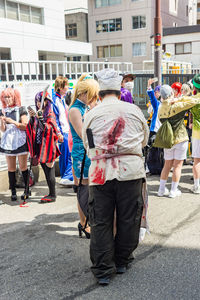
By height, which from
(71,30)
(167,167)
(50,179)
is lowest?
(50,179)

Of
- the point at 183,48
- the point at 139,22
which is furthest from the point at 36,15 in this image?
the point at 183,48

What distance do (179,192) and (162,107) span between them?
56.5 inches

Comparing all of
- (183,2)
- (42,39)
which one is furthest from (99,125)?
(183,2)

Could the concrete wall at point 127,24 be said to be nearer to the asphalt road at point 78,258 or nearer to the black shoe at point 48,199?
the black shoe at point 48,199

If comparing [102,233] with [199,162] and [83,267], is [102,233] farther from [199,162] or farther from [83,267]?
[199,162]

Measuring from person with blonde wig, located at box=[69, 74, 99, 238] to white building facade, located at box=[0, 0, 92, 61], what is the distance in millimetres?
27134

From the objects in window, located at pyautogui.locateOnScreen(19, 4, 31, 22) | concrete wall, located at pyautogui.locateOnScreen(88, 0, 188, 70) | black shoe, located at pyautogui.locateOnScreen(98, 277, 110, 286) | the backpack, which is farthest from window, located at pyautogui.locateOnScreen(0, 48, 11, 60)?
black shoe, located at pyautogui.locateOnScreen(98, 277, 110, 286)

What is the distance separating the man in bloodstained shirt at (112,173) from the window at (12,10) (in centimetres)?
2923

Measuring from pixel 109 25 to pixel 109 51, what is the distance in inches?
125

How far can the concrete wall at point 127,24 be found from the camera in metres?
40.2

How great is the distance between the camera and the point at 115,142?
10.2ft

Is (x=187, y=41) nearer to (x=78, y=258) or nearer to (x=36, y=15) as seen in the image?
(x=36, y=15)

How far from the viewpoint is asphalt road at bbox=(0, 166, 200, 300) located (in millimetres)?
3055

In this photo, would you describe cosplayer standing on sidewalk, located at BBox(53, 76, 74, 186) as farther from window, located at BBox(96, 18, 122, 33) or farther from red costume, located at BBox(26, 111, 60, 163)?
window, located at BBox(96, 18, 122, 33)
